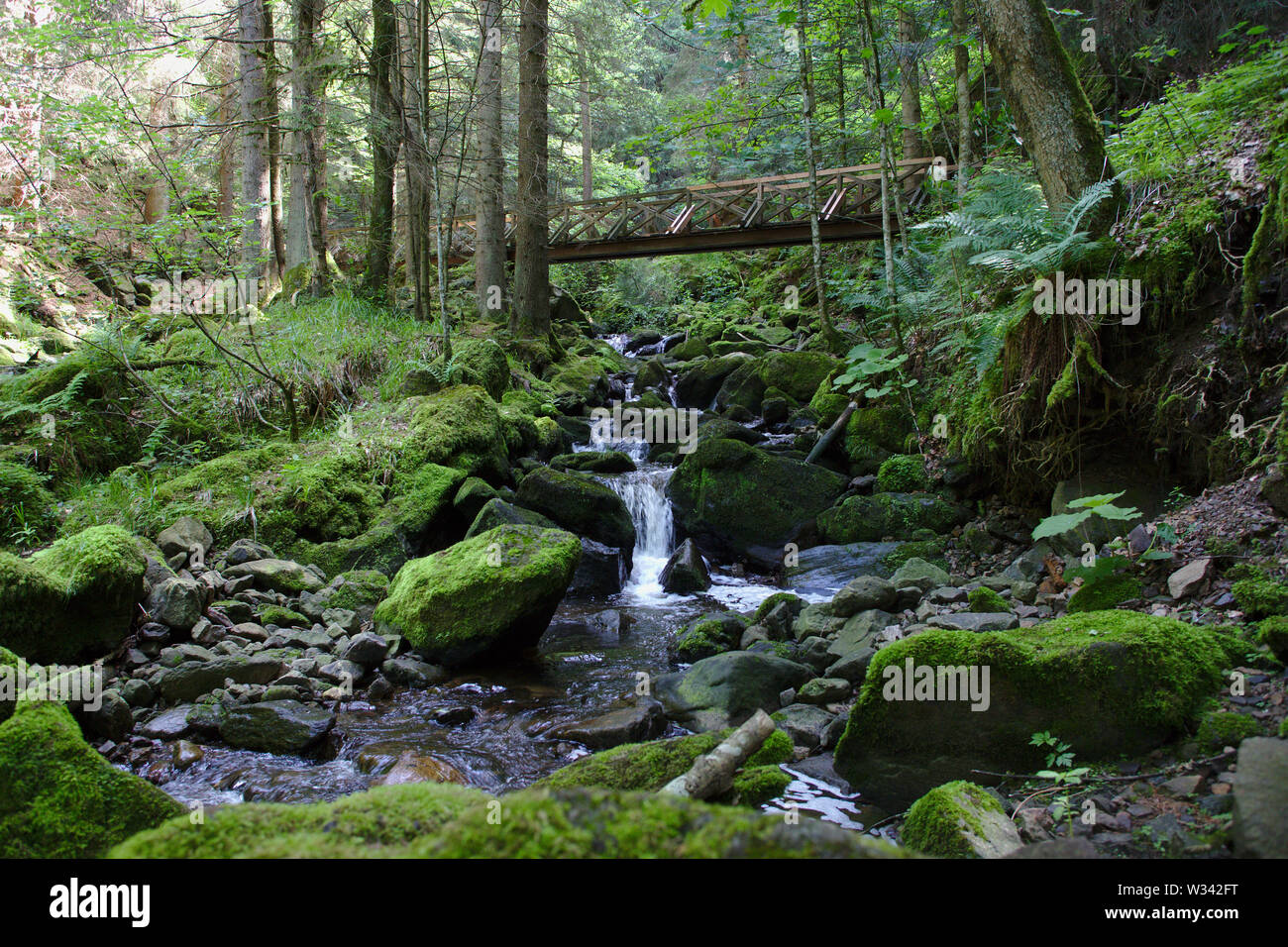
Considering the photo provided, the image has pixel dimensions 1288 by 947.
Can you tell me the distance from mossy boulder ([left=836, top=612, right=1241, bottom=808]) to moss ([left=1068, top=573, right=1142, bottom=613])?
0.65 meters

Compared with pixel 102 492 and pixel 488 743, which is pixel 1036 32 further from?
pixel 102 492

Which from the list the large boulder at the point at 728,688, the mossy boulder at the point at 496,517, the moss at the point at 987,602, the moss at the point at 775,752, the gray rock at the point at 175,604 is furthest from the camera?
the mossy boulder at the point at 496,517

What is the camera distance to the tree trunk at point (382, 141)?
35.8ft

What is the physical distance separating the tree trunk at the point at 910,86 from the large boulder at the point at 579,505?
6.19 m

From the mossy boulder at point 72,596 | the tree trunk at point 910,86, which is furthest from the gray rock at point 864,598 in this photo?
the tree trunk at point 910,86

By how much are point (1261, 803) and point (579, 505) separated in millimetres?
6913

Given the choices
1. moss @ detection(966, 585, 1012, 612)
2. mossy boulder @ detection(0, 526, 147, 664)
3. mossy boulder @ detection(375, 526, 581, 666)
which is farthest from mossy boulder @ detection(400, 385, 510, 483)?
moss @ detection(966, 585, 1012, 612)

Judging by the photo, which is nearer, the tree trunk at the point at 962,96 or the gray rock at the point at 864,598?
the gray rock at the point at 864,598

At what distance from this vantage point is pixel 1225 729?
9.61 feet

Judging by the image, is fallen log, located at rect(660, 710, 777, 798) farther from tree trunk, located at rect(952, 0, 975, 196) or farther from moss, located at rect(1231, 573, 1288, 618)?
tree trunk, located at rect(952, 0, 975, 196)

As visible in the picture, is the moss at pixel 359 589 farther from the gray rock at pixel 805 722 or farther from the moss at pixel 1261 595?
the moss at pixel 1261 595

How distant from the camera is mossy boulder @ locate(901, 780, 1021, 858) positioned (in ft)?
8.70

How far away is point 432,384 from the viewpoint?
966cm

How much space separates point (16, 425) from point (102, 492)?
1.42 m
